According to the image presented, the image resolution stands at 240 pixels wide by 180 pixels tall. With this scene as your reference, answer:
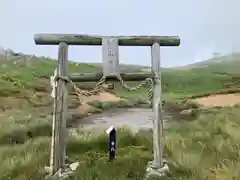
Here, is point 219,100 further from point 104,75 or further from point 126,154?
point 104,75

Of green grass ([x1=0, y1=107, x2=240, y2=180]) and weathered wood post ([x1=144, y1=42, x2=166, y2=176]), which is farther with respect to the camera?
weathered wood post ([x1=144, y1=42, x2=166, y2=176])

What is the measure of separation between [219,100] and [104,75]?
13596 millimetres

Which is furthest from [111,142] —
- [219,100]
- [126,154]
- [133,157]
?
[219,100]

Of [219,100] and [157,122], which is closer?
[157,122]

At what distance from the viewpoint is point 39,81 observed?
66.3ft

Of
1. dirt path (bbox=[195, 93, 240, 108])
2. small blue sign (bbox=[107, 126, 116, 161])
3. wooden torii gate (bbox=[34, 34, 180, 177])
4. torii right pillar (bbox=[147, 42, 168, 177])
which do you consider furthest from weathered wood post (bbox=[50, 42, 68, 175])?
dirt path (bbox=[195, 93, 240, 108])

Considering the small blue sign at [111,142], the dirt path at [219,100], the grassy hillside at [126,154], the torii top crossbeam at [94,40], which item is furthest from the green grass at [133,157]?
the dirt path at [219,100]

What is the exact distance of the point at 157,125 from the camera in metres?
5.56

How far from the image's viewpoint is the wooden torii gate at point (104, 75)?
529 centimetres

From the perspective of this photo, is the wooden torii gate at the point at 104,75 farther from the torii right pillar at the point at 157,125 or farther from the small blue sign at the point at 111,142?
Result: the small blue sign at the point at 111,142

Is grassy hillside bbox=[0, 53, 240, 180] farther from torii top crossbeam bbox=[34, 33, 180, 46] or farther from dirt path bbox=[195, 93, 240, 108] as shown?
dirt path bbox=[195, 93, 240, 108]

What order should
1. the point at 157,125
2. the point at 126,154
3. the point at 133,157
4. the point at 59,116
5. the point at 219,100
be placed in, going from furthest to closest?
the point at 219,100
the point at 126,154
the point at 133,157
the point at 157,125
the point at 59,116

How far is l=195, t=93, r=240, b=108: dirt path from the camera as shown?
1730 cm

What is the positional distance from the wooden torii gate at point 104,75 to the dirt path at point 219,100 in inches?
463
